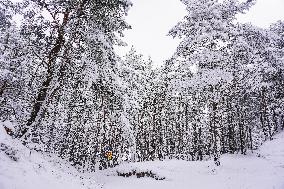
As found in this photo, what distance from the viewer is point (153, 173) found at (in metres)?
20.4

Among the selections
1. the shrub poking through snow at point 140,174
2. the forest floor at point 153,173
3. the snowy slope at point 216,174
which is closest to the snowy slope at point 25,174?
the forest floor at point 153,173

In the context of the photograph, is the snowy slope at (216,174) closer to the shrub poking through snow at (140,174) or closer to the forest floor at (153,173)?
the forest floor at (153,173)

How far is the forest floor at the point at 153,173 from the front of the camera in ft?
30.2

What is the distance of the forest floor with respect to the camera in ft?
30.2

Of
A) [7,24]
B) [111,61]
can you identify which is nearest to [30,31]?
[111,61]

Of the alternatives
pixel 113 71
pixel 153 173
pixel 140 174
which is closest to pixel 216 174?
pixel 153 173

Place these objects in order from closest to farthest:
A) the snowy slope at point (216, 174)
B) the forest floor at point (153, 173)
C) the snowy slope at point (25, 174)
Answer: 1. the snowy slope at point (25, 174)
2. the forest floor at point (153, 173)
3. the snowy slope at point (216, 174)

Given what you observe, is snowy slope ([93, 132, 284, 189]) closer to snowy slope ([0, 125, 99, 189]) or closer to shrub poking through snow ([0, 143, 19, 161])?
snowy slope ([0, 125, 99, 189])

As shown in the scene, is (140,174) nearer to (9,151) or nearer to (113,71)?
(113,71)

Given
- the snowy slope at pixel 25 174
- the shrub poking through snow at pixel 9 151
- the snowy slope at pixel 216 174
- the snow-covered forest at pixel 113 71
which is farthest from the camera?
the snowy slope at pixel 216 174

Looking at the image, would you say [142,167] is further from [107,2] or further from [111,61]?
[107,2]

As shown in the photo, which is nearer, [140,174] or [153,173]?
[153,173]

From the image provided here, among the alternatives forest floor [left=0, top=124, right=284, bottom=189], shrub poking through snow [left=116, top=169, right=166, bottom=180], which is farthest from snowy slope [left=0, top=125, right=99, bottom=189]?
shrub poking through snow [left=116, top=169, right=166, bottom=180]

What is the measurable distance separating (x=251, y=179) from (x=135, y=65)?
22472 millimetres
